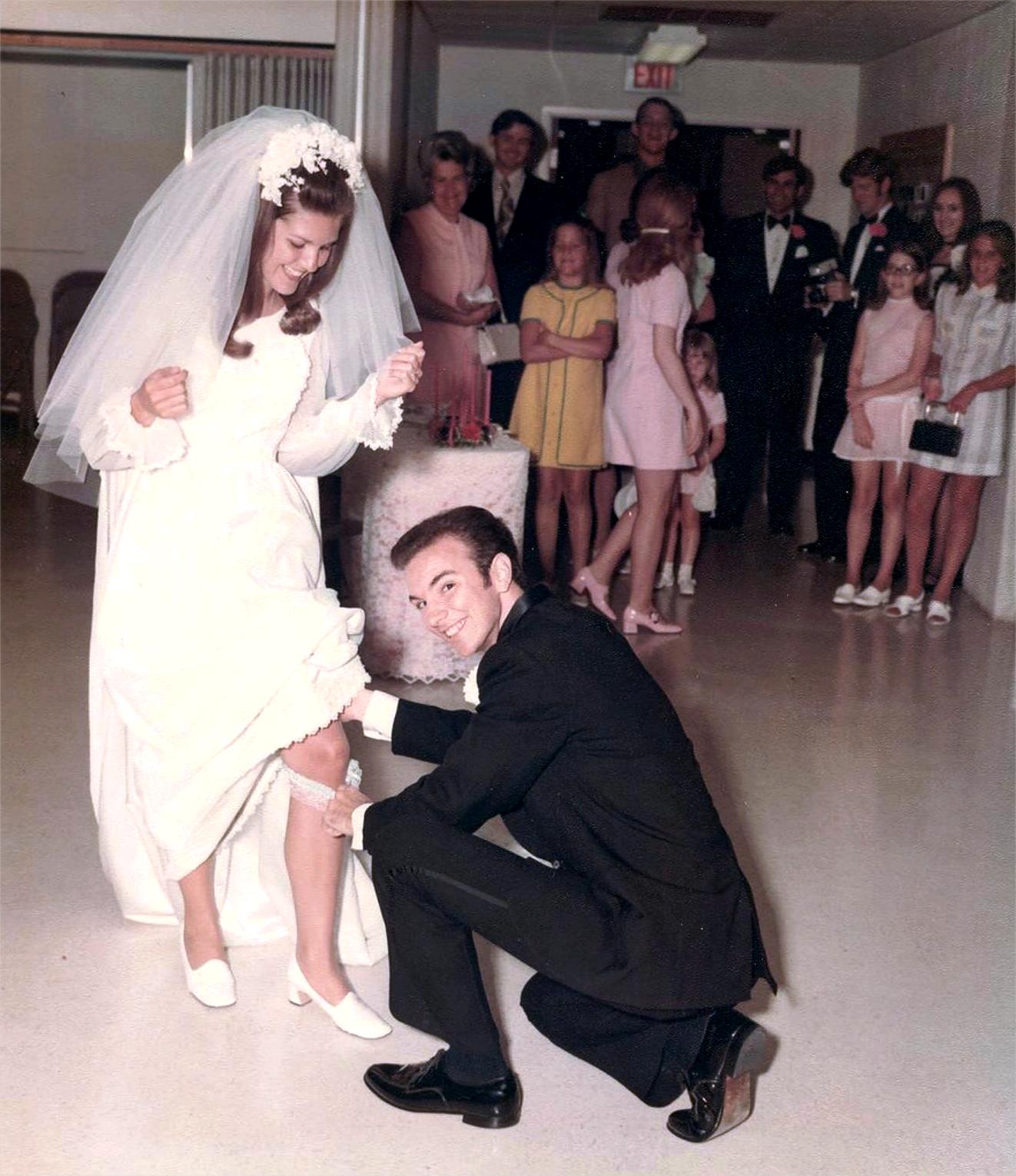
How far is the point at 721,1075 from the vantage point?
2.10 metres

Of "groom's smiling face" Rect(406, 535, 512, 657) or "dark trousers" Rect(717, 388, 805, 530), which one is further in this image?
"dark trousers" Rect(717, 388, 805, 530)

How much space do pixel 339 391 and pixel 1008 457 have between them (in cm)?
379

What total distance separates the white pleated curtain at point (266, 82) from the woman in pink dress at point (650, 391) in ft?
8.16

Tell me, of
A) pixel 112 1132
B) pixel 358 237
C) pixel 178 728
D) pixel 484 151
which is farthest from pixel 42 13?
pixel 112 1132

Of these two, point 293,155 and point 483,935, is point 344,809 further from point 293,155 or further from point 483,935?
point 293,155

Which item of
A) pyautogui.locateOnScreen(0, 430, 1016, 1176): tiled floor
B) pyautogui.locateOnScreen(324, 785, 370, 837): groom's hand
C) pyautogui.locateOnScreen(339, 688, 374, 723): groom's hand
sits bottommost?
pyautogui.locateOnScreen(0, 430, 1016, 1176): tiled floor

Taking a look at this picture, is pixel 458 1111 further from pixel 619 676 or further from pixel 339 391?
pixel 339 391

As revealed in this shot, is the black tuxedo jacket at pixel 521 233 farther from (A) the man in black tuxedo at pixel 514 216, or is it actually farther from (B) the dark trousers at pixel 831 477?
(B) the dark trousers at pixel 831 477

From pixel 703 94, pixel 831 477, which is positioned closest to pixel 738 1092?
pixel 831 477

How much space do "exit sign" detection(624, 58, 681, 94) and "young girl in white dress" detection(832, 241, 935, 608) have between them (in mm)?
3613

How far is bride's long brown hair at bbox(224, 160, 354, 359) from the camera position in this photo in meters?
2.36

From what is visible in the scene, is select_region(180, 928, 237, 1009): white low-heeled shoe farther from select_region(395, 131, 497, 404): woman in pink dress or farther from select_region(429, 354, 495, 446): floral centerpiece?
select_region(395, 131, 497, 404): woman in pink dress

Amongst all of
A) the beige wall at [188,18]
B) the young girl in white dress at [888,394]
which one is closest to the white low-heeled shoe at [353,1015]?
the young girl in white dress at [888,394]

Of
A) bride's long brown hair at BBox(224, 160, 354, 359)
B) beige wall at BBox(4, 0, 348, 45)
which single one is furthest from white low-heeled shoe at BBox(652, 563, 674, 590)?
bride's long brown hair at BBox(224, 160, 354, 359)
